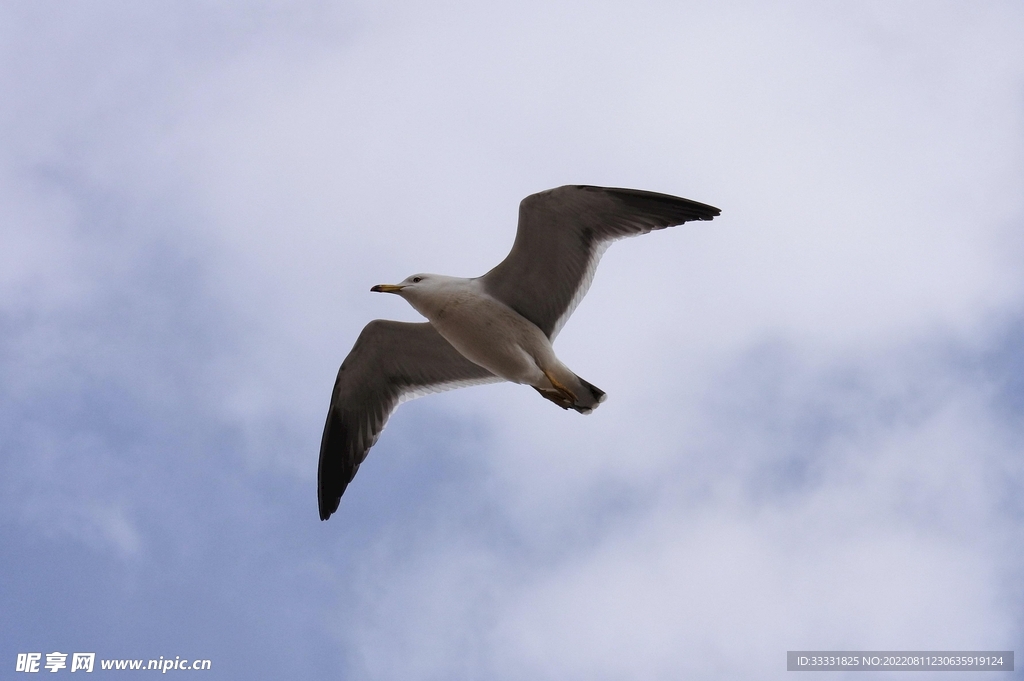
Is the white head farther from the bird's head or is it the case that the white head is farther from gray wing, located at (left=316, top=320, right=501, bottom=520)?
gray wing, located at (left=316, top=320, right=501, bottom=520)

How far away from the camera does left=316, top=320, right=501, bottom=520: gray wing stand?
931 cm

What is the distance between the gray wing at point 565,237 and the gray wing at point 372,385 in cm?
98

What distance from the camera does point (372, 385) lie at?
9.59 metres

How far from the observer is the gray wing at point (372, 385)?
9312 millimetres

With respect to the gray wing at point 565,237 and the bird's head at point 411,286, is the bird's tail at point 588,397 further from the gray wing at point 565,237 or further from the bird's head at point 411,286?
the bird's head at point 411,286

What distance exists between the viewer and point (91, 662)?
10.7 metres

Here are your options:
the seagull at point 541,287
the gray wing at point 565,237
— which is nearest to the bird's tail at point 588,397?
the seagull at point 541,287

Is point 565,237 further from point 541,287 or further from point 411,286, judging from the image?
point 411,286

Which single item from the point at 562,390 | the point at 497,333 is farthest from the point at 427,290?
the point at 562,390

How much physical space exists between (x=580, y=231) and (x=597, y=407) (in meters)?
1.36

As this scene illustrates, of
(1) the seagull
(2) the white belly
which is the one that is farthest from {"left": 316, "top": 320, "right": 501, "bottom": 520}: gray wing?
(2) the white belly

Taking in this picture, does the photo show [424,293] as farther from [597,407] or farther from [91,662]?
[91,662]

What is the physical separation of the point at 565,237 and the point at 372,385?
2442 mm

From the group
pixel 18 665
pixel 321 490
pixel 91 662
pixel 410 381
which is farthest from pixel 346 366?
pixel 18 665
